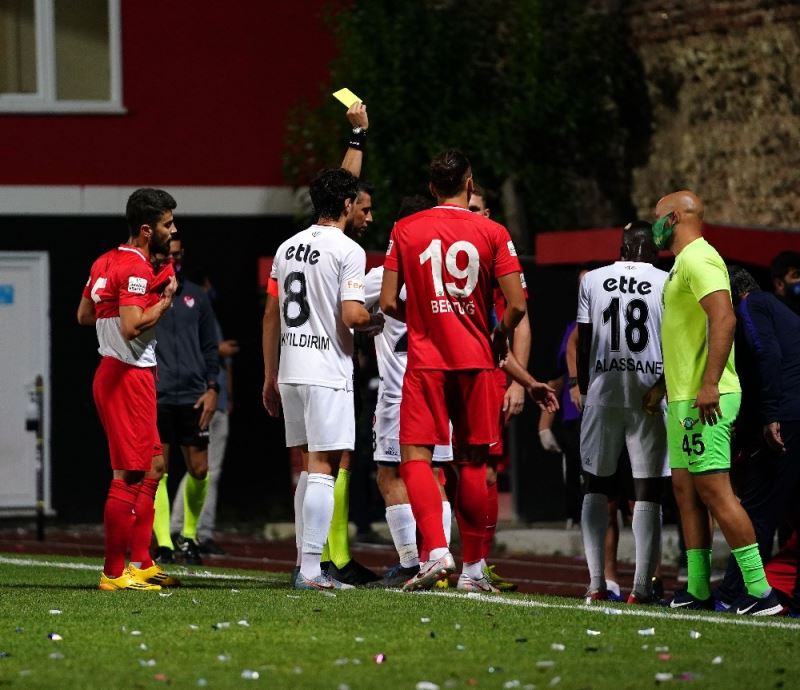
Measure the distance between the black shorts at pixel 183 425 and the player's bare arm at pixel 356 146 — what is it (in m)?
2.88

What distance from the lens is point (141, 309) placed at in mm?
9414

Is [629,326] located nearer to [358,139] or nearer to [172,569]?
[358,139]

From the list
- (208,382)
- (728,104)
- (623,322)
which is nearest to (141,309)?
(623,322)

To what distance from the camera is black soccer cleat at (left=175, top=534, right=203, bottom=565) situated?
12766mm

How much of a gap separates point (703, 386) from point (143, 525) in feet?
10.7

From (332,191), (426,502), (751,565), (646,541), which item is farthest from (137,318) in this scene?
(751,565)

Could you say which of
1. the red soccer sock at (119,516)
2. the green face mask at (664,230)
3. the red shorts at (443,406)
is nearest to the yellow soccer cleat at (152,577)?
the red soccer sock at (119,516)

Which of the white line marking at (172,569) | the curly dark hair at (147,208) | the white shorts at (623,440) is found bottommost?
the white line marking at (172,569)

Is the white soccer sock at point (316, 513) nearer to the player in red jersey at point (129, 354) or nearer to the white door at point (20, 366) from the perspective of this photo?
the player in red jersey at point (129, 354)

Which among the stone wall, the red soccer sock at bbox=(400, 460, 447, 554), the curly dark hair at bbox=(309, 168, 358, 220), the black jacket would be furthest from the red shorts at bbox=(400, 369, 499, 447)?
the stone wall

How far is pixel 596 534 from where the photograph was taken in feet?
32.1

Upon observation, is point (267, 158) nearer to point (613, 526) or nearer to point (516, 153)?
point (516, 153)

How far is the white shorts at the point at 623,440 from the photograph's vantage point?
963 cm

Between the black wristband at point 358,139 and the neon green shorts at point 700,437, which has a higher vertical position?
the black wristband at point 358,139
